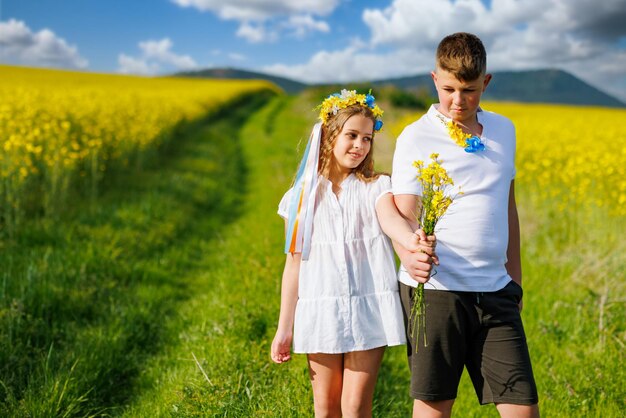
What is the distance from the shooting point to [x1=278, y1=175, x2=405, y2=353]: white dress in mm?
2266

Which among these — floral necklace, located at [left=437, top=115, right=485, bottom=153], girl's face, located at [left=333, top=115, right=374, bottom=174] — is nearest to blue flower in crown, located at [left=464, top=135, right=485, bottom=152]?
A: floral necklace, located at [left=437, top=115, right=485, bottom=153]

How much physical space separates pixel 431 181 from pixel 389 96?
29.4 m

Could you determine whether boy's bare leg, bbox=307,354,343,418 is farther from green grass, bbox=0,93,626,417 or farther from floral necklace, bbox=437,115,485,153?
floral necklace, bbox=437,115,485,153

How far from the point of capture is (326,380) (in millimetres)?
2387

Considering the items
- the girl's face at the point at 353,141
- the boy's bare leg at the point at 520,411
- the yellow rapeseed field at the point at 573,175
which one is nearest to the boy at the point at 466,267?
the boy's bare leg at the point at 520,411

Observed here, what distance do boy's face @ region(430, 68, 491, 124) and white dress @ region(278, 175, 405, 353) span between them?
399mm

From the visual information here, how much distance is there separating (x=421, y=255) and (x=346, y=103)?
0.82 meters

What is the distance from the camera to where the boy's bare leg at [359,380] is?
91.0 inches

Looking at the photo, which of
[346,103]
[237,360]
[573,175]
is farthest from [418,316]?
[573,175]

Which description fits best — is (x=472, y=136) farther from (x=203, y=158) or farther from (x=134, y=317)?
(x=203, y=158)

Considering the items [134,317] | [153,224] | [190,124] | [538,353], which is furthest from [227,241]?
[190,124]

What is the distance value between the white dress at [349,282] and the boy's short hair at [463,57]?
528 mm

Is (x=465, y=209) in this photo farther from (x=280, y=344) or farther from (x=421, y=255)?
(x=280, y=344)

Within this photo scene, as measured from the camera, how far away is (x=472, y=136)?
2143 mm
